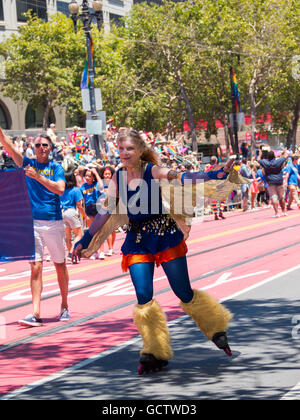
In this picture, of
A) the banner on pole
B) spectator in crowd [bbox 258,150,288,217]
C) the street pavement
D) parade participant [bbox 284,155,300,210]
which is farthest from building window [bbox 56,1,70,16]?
the banner on pole

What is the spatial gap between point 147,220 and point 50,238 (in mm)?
2512

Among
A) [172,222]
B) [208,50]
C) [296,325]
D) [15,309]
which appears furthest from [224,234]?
[208,50]

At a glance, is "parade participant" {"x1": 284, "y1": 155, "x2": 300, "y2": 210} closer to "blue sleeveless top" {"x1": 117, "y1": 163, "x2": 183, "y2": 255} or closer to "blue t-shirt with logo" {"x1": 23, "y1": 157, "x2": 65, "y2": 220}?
"blue t-shirt with logo" {"x1": 23, "y1": 157, "x2": 65, "y2": 220}

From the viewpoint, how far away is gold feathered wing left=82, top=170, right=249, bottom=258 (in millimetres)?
6027

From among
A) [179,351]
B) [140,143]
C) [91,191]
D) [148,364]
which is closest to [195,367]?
[148,364]

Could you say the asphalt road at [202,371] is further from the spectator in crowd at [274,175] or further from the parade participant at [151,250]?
Answer: the spectator in crowd at [274,175]

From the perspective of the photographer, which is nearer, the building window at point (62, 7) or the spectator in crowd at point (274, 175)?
the spectator in crowd at point (274, 175)

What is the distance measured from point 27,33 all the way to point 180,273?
4298cm

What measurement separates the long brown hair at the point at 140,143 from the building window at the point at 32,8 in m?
49.5

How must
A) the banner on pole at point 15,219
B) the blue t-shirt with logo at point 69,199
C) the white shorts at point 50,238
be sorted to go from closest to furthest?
the banner on pole at point 15,219, the white shorts at point 50,238, the blue t-shirt with logo at point 69,199

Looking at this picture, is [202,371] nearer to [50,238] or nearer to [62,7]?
[50,238]

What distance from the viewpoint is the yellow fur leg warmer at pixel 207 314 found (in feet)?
20.2

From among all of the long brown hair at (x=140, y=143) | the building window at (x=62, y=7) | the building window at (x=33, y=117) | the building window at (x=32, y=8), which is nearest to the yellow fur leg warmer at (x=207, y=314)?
the long brown hair at (x=140, y=143)
